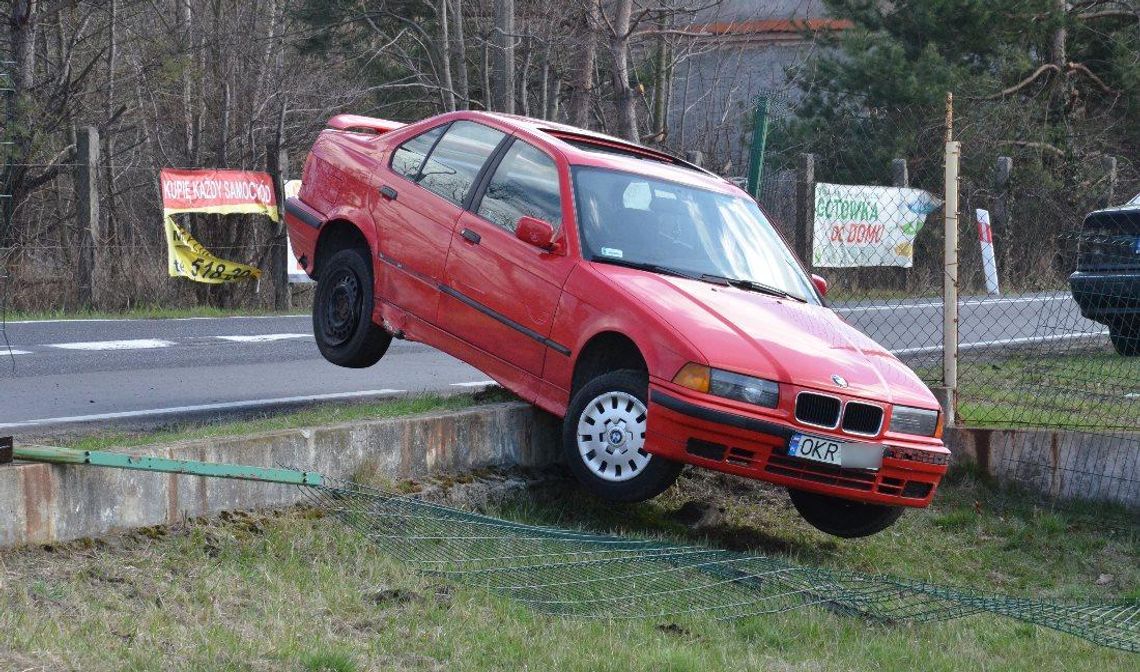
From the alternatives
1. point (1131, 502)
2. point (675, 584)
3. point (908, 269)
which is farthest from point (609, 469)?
point (908, 269)

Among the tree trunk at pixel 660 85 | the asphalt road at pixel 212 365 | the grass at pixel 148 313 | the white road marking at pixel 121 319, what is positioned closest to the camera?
the asphalt road at pixel 212 365

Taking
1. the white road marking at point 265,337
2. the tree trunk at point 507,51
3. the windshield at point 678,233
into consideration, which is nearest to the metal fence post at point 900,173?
the tree trunk at point 507,51

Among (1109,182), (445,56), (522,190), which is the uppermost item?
(445,56)

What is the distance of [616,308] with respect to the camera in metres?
6.79

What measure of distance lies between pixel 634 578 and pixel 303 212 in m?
4.39

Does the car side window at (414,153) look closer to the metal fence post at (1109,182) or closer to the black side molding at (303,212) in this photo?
the black side molding at (303,212)

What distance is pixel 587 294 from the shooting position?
22.9 feet

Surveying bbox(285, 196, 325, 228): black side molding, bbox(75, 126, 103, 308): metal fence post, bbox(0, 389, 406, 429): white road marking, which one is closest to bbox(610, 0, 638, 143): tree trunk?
bbox(75, 126, 103, 308): metal fence post

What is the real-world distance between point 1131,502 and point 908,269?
9628 mm

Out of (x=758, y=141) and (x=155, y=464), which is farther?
(x=758, y=141)

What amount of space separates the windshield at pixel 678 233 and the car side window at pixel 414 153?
3.88 ft

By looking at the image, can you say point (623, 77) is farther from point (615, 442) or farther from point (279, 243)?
point (615, 442)

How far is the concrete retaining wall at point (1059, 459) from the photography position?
26.4 feet

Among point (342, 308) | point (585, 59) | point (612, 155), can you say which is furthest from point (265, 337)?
point (585, 59)
